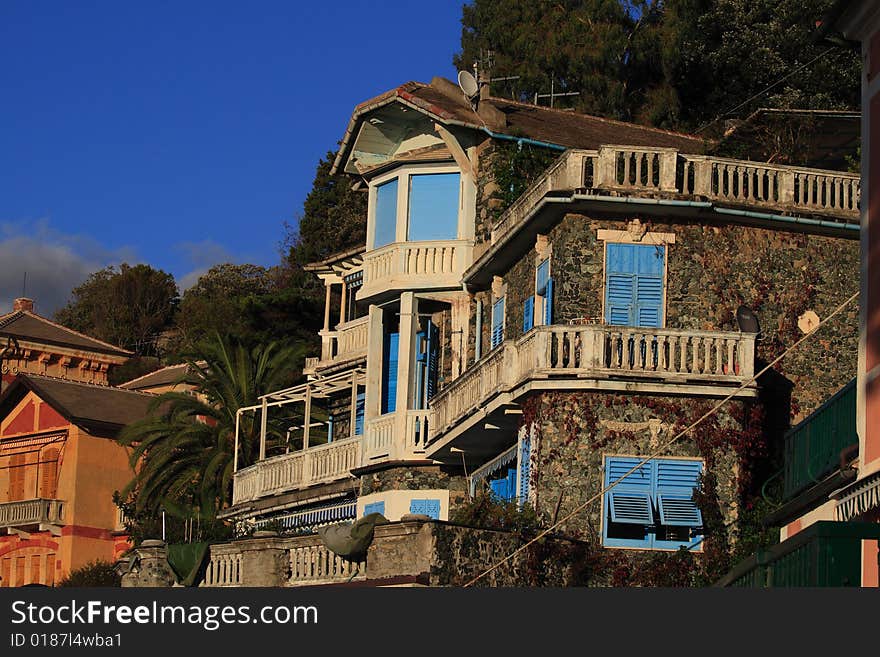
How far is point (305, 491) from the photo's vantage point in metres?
40.5

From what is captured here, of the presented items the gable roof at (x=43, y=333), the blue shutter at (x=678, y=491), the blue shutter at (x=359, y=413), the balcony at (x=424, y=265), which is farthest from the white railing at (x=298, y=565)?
the gable roof at (x=43, y=333)

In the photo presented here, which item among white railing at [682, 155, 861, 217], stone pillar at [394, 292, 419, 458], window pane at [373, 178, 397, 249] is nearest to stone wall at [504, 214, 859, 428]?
white railing at [682, 155, 861, 217]

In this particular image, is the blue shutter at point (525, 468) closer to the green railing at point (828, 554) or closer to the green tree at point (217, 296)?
the green railing at point (828, 554)

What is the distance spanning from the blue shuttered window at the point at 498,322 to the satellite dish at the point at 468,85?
4.71 m

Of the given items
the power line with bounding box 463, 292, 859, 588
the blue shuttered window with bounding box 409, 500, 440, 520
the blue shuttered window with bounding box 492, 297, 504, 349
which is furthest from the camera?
the blue shuttered window with bounding box 409, 500, 440, 520

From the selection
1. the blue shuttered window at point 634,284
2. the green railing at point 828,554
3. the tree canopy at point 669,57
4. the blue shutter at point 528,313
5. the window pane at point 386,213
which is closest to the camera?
the green railing at point 828,554

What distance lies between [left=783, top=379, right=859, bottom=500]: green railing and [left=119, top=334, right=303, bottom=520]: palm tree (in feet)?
81.8

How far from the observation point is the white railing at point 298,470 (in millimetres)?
38875

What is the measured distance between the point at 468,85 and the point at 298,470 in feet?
31.1

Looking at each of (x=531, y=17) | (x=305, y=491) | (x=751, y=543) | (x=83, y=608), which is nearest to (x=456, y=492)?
(x=305, y=491)

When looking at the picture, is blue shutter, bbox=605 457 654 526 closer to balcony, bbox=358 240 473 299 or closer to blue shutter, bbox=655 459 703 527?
blue shutter, bbox=655 459 703 527

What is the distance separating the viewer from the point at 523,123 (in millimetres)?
38188

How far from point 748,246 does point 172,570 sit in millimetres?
11317

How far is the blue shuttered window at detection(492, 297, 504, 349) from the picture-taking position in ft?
116
